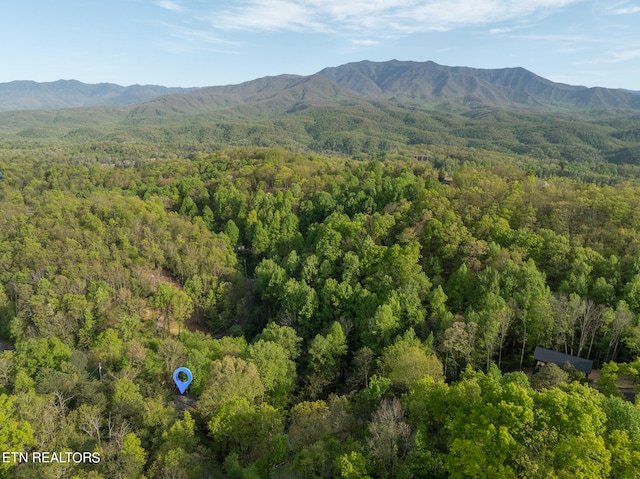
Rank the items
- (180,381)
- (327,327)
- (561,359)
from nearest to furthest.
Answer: (561,359) < (180,381) < (327,327)

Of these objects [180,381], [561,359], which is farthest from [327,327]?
[561,359]

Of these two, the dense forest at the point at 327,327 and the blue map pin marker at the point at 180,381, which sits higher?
the dense forest at the point at 327,327

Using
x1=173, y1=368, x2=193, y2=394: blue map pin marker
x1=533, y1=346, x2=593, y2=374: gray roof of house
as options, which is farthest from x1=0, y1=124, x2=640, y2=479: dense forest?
x1=533, y1=346, x2=593, y2=374: gray roof of house

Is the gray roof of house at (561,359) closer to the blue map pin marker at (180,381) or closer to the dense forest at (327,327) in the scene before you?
the dense forest at (327,327)

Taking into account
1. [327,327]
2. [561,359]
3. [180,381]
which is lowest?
[180,381]

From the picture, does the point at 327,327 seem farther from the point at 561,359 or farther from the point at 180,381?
the point at 561,359

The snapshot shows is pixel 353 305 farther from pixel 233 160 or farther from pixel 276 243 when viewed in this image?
pixel 233 160

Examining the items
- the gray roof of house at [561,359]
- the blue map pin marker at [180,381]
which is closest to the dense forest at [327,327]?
the blue map pin marker at [180,381]

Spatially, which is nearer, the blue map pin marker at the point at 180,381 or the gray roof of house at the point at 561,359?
the gray roof of house at the point at 561,359

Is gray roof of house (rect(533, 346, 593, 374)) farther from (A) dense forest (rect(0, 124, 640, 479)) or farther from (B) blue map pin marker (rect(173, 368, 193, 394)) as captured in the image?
(B) blue map pin marker (rect(173, 368, 193, 394))
